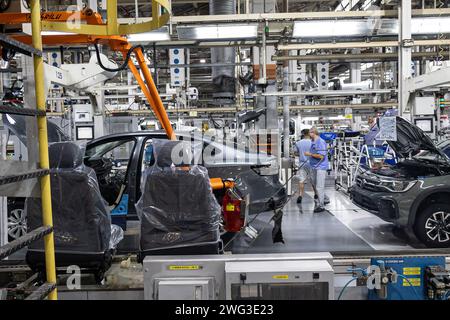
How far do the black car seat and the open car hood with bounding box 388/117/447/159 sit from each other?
13.4ft

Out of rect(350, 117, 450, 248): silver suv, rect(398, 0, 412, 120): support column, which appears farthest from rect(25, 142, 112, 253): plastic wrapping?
rect(398, 0, 412, 120): support column

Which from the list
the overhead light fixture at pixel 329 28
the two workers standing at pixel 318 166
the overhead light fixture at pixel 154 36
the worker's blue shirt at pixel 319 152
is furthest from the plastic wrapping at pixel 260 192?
the overhead light fixture at pixel 154 36

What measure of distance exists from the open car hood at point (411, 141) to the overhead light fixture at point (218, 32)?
2447 millimetres

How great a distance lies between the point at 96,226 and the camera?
2.83m

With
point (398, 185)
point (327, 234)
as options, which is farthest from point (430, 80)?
point (327, 234)

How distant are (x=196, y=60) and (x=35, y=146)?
14.9 meters

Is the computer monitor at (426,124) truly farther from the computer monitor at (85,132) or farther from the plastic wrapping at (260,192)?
the computer monitor at (85,132)

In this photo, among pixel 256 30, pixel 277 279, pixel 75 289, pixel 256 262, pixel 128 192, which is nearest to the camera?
pixel 277 279

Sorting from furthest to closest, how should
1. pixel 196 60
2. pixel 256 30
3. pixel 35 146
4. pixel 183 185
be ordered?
A: pixel 196 60 < pixel 256 30 < pixel 183 185 < pixel 35 146

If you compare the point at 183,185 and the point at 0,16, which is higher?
the point at 0,16

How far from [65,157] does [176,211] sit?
875mm

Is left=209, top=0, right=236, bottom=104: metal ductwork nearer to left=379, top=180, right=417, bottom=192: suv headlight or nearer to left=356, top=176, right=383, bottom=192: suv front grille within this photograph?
left=356, top=176, right=383, bottom=192: suv front grille
